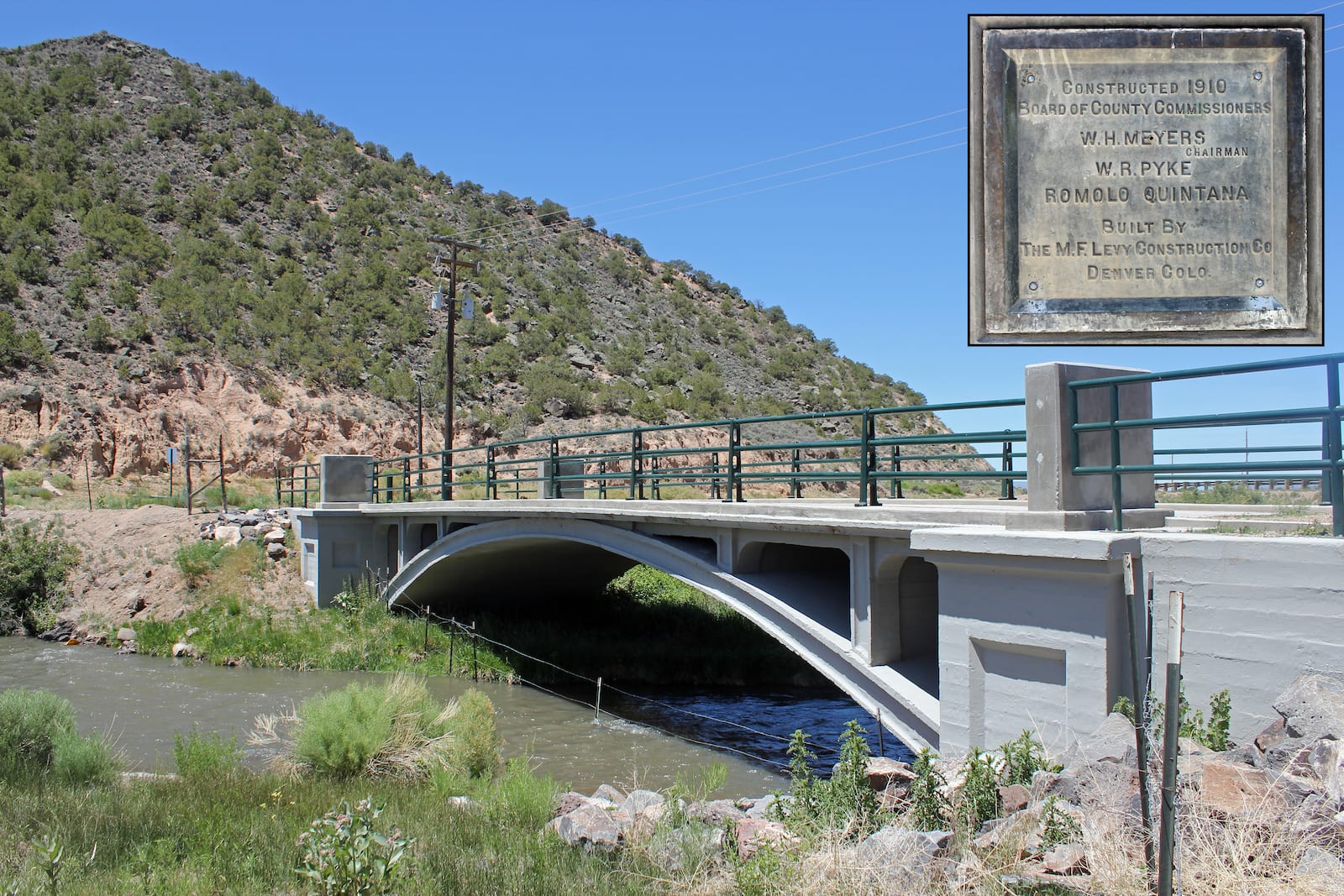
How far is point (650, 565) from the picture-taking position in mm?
14242

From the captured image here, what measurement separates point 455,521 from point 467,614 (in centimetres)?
326

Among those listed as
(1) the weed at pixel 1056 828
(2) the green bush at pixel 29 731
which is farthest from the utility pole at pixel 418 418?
(1) the weed at pixel 1056 828

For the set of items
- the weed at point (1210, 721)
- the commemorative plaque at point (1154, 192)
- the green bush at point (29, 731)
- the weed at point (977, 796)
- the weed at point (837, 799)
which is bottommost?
the green bush at point (29, 731)

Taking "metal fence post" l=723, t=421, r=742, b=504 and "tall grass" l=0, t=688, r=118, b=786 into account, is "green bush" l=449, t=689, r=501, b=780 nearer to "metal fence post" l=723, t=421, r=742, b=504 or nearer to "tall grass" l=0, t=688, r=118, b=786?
"tall grass" l=0, t=688, r=118, b=786

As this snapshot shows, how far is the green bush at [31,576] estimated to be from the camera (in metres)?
24.6

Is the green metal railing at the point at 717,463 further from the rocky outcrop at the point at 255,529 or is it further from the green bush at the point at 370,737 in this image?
the green bush at the point at 370,737

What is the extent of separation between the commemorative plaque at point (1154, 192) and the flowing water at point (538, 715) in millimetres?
8535

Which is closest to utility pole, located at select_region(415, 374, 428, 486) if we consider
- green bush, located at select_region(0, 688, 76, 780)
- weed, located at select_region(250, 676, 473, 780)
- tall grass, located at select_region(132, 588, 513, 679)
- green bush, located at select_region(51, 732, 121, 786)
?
tall grass, located at select_region(132, 588, 513, 679)

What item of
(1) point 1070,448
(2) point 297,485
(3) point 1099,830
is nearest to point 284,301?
(2) point 297,485

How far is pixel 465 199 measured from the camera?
72438 mm

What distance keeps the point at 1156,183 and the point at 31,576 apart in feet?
87.9

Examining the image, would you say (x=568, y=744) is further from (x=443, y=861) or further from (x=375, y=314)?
(x=375, y=314)

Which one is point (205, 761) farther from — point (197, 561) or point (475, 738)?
point (197, 561)

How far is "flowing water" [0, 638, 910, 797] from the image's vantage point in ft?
44.9
